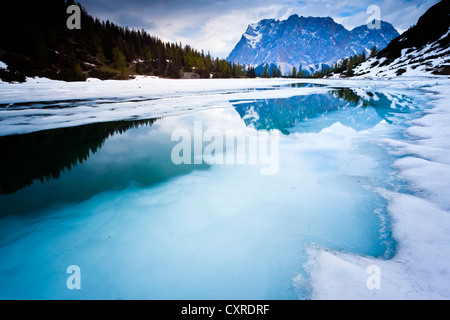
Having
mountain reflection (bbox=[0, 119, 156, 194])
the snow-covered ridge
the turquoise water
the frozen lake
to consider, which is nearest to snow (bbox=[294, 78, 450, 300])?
the frozen lake

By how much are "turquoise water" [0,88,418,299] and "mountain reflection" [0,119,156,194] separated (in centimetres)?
6

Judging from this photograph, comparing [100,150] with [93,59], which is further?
[93,59]

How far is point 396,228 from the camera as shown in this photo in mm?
3018

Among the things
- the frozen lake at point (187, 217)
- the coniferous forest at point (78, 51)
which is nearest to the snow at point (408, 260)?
the frozen lake at point (187, 217)

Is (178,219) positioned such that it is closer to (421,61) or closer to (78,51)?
(78,51)

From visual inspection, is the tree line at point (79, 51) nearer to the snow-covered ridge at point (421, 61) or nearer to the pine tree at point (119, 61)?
the pine tree at point (119, 61)

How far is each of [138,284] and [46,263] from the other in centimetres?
145

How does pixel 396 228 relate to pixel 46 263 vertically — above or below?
above

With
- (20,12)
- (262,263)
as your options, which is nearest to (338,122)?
(262,263)

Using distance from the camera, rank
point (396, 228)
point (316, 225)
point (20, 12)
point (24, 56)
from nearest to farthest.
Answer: point (396, 228), point (316, 225), point (24, 56), point (20, 12)

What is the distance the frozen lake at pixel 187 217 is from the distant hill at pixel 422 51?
7616cm

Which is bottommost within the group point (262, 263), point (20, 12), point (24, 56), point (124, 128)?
point (262, 263)

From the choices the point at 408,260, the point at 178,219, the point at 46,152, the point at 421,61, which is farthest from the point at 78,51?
the point at 421,61
